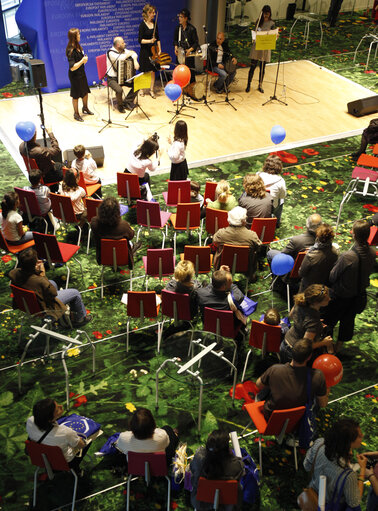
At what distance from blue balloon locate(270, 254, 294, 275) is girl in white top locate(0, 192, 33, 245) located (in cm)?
287

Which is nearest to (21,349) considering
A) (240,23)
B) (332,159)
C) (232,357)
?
(232,357)

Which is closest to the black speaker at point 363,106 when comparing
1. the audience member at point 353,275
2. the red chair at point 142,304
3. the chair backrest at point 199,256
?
the audience member at point 353,275

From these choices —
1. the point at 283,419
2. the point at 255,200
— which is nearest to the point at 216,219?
the point at 255,200

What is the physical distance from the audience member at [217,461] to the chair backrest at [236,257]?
2.53 m

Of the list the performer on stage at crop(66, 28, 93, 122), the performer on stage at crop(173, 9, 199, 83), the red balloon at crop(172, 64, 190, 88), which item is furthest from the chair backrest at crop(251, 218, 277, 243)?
the performer on stage at crop(173, 9, 199, 83)

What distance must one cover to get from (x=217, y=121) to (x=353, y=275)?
6.05m

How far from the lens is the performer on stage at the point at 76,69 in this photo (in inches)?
377

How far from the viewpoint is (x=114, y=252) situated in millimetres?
5988

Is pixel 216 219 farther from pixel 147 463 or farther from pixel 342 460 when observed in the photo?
pixel 342 460

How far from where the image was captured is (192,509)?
4363mm

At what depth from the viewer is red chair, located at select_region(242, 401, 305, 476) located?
4.20 metres

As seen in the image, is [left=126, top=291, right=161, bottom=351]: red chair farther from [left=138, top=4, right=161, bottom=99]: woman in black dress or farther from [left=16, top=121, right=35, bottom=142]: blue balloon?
[left=138, top=4, right=161, bottom=99]: woman in black dress

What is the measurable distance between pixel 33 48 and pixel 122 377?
8.01m

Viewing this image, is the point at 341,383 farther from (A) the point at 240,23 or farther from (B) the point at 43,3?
(A) the point at 240,23
